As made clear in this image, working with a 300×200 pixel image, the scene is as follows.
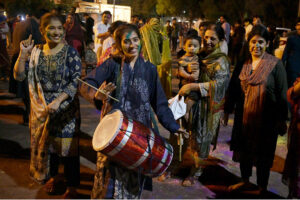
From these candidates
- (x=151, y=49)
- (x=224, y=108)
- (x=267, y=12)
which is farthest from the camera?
(x=267, y=12)

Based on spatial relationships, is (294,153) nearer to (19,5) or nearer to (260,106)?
(260,106)

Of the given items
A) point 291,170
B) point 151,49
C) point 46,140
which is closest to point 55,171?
point 46,140

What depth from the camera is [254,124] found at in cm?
409

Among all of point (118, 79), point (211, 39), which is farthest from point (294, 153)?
point (118, 79)

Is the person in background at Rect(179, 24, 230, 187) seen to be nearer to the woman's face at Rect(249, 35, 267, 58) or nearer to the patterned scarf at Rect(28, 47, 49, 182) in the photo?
the woman's face at Rect(249, 35, 267, 58)

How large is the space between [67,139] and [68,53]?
0.88 metres

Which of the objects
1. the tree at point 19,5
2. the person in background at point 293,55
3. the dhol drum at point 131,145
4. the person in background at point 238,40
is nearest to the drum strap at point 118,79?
the dhol drum at point 131,145

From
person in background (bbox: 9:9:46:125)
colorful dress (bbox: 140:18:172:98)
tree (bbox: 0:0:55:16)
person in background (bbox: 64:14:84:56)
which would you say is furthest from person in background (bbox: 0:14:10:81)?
tree (bbox: 0:0:55:16)

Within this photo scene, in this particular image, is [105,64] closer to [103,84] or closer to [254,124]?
[103,84]

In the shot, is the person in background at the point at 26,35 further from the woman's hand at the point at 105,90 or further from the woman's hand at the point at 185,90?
the woman's hand at the point at 105,90

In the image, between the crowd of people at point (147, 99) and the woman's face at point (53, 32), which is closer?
the crowd of people at point (147, 99)

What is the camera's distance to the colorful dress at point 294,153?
3.79 metres

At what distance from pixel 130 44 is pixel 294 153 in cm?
207

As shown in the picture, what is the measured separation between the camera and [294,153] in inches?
151
